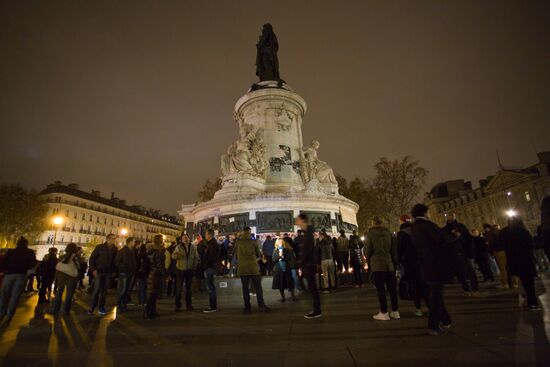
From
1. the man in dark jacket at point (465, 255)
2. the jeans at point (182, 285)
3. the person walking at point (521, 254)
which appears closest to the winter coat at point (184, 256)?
the jeans at point (182, 285)

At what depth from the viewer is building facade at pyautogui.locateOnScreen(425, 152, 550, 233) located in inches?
1790

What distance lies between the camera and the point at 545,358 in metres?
2.96

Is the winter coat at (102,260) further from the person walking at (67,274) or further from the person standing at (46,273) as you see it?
the person standing at (46,273)

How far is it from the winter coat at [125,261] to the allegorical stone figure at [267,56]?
1660 cm

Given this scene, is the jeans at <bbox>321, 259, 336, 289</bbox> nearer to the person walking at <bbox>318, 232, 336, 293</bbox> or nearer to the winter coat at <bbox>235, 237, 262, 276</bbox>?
the person walking at <bbox>318, 232, 336, 293</bbox>

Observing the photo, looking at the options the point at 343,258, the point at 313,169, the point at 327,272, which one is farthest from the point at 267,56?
the point at 327,272

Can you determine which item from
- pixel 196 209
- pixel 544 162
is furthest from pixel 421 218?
pixel 544 162

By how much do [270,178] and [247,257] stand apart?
10.7 metres

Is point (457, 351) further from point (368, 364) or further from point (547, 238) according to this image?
point (547, 238)

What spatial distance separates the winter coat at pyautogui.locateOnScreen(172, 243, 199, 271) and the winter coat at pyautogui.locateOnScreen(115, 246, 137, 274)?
1.26 m

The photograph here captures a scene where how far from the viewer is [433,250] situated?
4434 mm

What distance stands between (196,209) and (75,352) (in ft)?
40.1

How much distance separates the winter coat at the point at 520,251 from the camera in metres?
5.64

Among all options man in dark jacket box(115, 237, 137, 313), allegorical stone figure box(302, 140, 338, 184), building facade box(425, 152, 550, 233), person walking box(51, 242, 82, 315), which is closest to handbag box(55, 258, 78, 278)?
person walking box(51, 242, 82, 315)
